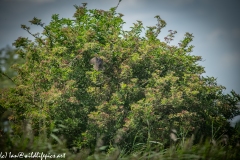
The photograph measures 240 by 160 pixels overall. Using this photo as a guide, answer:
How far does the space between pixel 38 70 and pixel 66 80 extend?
1116 millimetres

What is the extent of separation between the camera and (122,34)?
8328mm

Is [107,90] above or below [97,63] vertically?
below

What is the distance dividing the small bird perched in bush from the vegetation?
5 cm

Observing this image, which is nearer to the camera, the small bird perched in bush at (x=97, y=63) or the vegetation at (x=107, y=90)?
the vegetation at (x=107, y=90)

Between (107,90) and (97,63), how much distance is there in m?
0.95

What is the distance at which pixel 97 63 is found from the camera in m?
7.36

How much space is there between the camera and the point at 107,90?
7.24 metres

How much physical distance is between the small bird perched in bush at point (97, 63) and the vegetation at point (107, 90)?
5cm

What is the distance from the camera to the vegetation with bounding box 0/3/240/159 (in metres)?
6.82

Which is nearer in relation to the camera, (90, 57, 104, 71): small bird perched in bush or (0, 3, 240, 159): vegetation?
(0, 3, 240, 159): vegetation

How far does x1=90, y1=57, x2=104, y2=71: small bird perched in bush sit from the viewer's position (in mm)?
7338

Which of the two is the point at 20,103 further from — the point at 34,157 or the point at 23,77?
the point at 34,157

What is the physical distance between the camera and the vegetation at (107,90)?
6.82m

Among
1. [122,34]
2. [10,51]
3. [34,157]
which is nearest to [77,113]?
[122,34]
